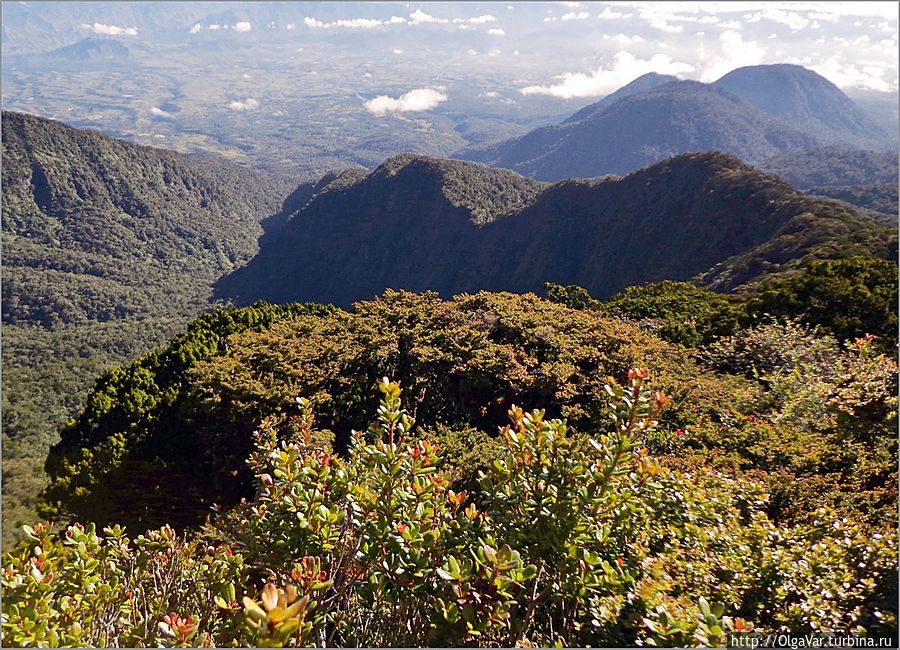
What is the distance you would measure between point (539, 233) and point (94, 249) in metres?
91.9

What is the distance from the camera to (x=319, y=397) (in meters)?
8.21

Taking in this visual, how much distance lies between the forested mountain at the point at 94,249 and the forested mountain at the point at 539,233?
61.0 feet

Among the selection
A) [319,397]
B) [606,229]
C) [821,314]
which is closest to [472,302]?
[319,397]

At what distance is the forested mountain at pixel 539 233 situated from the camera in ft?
114

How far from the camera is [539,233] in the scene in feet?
201

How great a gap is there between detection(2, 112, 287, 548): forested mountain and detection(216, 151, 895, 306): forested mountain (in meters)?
18.6

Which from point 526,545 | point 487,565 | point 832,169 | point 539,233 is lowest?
point 539,233

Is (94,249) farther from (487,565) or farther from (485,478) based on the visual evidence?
(487,565)

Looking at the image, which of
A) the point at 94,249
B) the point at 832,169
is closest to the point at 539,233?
the point at 94,249

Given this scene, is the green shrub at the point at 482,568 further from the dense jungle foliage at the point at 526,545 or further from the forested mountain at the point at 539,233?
the forested mountain at the point at 539,233

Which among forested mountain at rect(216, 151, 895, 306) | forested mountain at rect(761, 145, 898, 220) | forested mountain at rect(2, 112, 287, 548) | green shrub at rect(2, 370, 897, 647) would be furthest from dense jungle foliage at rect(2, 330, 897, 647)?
forested mountain at rect(761, 145, 898, 220)

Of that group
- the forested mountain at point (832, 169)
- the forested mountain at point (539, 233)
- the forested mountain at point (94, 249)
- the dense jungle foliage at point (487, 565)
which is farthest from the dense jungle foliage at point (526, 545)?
the forested mountain at point (832, 169)

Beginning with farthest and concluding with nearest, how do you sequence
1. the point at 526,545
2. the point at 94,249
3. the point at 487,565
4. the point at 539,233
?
the point at 94,249
the point at 539,233
the point at 526,545
the point at 487,565

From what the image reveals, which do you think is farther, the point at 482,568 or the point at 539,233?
the point at 539,233
